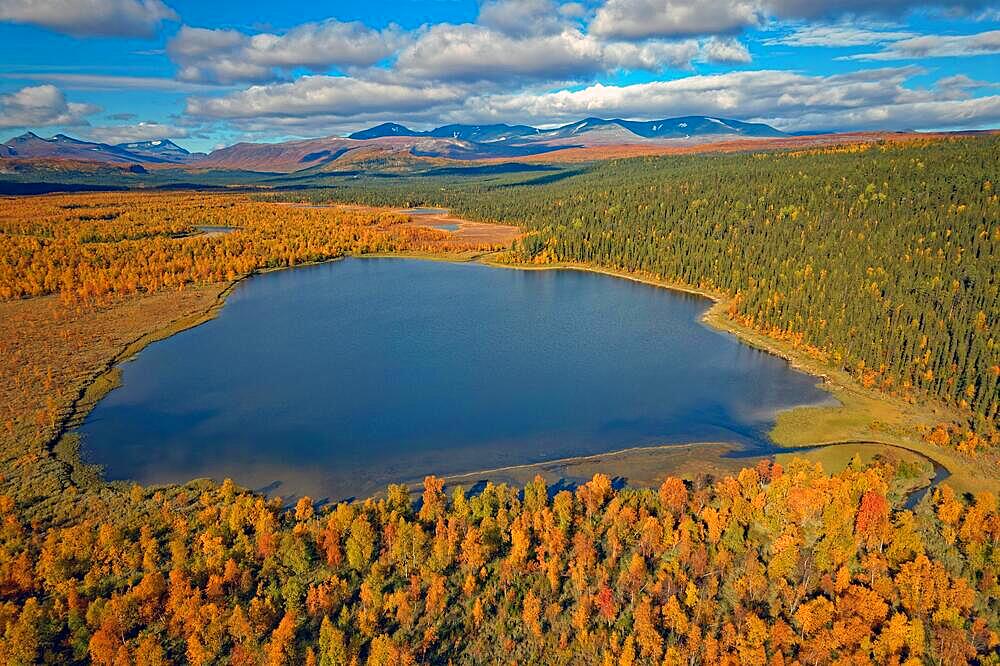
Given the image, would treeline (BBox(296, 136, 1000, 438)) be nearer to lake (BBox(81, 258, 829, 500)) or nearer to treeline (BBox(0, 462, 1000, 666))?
lake (BBox(81, 258, 829, 500))

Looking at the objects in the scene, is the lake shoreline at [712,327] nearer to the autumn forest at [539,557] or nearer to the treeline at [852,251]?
the autumn forest at [539,557]

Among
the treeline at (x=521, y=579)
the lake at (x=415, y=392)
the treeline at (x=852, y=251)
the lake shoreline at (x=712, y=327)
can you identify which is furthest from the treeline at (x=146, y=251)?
the treeline at (x=521, y=579)

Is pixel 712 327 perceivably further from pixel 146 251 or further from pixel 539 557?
pixel 146 251

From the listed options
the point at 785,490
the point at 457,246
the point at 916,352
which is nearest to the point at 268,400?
the point at 785,490

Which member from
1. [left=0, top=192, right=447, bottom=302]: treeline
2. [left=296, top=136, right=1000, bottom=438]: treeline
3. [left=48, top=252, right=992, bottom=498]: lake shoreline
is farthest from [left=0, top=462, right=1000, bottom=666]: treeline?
[left=0, top=192, right=447, bottom=302]: treeline

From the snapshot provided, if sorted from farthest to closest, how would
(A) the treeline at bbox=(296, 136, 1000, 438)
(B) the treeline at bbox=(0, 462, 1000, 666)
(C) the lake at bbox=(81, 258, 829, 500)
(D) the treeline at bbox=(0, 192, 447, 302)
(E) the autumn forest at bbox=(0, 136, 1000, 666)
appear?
(D) the treeline at bbox=(0, 192, 447, 302) → (A) the treeline at bbox=(296, 136, 1000, 438) → (C) the lake at bbox=(81, 258, 829, 500) → (E) the autumn forest at bbox=(0, 136, 1000, 666) → (B) the treeline at bbox=(0, 462, 1000, 666)

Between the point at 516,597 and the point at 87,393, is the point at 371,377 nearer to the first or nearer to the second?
the point at 87,393

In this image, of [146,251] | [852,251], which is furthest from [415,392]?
[146,251]
